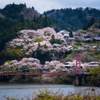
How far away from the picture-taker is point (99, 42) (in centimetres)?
5003

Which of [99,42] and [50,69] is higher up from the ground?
[99,42]

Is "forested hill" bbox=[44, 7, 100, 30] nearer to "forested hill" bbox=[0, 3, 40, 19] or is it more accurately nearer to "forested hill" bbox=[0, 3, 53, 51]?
"forested hill" bbox=[0, 3, 40, 19]

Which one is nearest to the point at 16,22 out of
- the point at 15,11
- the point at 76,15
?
the point at 15,11

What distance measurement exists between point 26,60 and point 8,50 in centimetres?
528

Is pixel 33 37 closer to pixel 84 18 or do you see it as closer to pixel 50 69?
pixel 50 69

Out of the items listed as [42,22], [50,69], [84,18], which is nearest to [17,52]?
[50,69]

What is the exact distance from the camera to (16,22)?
51.1m

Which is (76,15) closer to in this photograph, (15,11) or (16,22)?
(15,11)

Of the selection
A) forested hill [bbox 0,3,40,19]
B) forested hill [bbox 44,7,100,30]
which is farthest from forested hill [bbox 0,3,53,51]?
forested hill [bbox 44,7,100,30]

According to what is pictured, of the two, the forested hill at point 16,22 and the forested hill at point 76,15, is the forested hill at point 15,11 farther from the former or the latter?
the forested hill at point 76,15

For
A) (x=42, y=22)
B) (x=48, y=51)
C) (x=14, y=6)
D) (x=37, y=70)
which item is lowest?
(x=37, y=70)

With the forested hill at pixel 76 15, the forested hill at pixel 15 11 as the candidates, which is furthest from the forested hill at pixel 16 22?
the forested hill at pixel 76 15

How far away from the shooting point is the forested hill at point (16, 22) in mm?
40931

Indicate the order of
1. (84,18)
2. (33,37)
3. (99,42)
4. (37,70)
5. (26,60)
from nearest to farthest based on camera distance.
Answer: (37,70) → (26,60) → (33,37) → (99,42) → (84,18)
